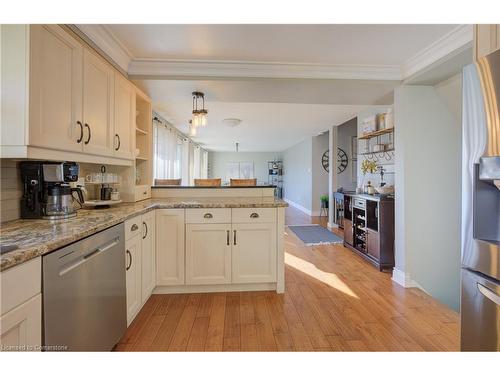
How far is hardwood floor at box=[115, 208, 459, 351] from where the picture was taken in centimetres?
167

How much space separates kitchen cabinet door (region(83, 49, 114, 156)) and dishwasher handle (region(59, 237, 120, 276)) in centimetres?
73

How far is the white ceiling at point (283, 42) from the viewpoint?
1.91 meters

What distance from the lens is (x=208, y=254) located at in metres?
2.35

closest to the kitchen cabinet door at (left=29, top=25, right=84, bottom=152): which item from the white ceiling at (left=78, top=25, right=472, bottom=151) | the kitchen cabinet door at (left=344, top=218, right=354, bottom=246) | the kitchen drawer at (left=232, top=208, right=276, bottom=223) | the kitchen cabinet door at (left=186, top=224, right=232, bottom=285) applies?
the white ceiling at (left=78, top=25, right=472, bottom=151)

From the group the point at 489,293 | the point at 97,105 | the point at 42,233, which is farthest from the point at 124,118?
the point at 489,293

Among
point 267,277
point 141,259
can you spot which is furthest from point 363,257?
point 141,259

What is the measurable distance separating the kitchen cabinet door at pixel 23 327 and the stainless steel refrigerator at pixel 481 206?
1868 millimetres

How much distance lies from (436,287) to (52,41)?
390 cm

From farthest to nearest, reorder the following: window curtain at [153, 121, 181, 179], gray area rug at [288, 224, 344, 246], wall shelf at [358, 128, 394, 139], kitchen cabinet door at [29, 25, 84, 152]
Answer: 1. window curtain at [153, 121, 181, 179]
2. gray area rug at [288, 224, 344, 246]
3. wall shelf at [358, 128, 394, 139]
4. kitchen cabinet door at [29, 25, 84, 152]

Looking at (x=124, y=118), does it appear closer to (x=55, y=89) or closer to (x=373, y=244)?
(x=55, y=89)

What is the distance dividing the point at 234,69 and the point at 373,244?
2719 millimetres

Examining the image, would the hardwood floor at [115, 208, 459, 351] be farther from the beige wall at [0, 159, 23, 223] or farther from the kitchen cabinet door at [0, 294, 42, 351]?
the beige wall at [0, 159, 23, 223]

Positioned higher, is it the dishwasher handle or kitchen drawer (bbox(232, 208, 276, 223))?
kitchen drawer (bbox(232, 208, 276, 223))
